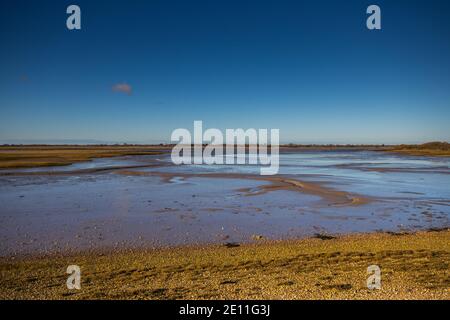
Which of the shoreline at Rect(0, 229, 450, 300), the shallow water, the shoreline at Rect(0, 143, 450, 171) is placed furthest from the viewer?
the shoreline at Rect(0, 143, 450, 171)

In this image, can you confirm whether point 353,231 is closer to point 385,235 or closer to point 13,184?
point 385,235

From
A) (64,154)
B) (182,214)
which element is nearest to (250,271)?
(182,214)

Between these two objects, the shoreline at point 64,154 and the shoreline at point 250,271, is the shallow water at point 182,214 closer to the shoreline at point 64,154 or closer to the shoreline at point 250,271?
the shoreline at point 250,271

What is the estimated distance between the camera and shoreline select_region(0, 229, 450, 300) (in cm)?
614

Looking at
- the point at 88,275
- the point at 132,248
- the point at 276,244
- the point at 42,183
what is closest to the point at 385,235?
the point at 276,244

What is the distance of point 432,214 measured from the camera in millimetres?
14109

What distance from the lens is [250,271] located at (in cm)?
750

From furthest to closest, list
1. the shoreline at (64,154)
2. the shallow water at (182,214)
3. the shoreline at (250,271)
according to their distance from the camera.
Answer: the shoreline at (64,154) < the shallow water at (182,214) < the shoreline at (250,271)

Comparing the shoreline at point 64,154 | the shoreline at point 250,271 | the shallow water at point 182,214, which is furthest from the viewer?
the shoreline at point 64,154

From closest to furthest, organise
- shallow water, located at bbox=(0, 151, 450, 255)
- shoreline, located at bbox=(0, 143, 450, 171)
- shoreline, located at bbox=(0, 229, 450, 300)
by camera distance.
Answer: shoreline, located at bbox=(0, 229, 450, 300) → shallow water, located at bbox=(0, 151, 450, 255) → shoreline, located at bbox=(0, 143, 450, 171)

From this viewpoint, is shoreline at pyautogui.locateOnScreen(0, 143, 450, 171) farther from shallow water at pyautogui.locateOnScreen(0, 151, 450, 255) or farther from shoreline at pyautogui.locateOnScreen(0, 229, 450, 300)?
shoreline at pyautogui.locateOnScreen(0, 229, 450, 300)

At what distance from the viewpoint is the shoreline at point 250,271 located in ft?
20.2

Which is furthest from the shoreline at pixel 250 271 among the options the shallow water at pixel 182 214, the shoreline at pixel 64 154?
the shoreline at pixel 64 154

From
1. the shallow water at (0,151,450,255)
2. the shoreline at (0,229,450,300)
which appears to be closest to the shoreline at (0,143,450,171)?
the shallow water at (0,151,450,255)
